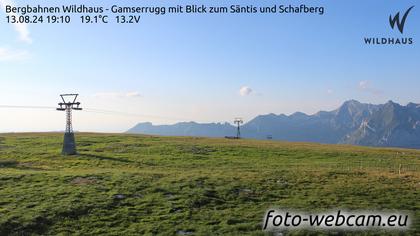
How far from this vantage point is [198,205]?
1243 inches

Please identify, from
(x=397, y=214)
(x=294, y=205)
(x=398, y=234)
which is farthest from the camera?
(x=294, y=205)

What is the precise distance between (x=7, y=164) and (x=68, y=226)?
3497 centimetres

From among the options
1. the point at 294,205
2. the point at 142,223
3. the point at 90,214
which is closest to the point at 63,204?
the point at 90,214

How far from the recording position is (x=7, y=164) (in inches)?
2259

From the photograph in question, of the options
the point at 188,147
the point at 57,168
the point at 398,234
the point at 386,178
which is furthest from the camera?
the point at 188,147

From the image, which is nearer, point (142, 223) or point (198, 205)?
point (142, 223)

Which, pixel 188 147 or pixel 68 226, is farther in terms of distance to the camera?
pixel 188 147

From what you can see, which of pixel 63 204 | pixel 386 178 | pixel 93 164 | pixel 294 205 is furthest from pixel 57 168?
pixel 386 178

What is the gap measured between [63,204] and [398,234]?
22159 mm

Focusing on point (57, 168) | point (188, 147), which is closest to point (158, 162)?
point (57, 168)

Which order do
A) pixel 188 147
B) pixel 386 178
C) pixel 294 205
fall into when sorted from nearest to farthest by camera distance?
pixel 294 205 → pixel 386 178 → pixel 188 147

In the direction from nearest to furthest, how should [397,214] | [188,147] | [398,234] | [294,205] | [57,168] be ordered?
[398,234] < [397,214] < [294,205] < [57,168] < [188,147]

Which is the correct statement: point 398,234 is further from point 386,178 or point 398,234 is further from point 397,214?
point 386,178

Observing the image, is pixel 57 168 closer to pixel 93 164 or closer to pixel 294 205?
pixel 93 164
